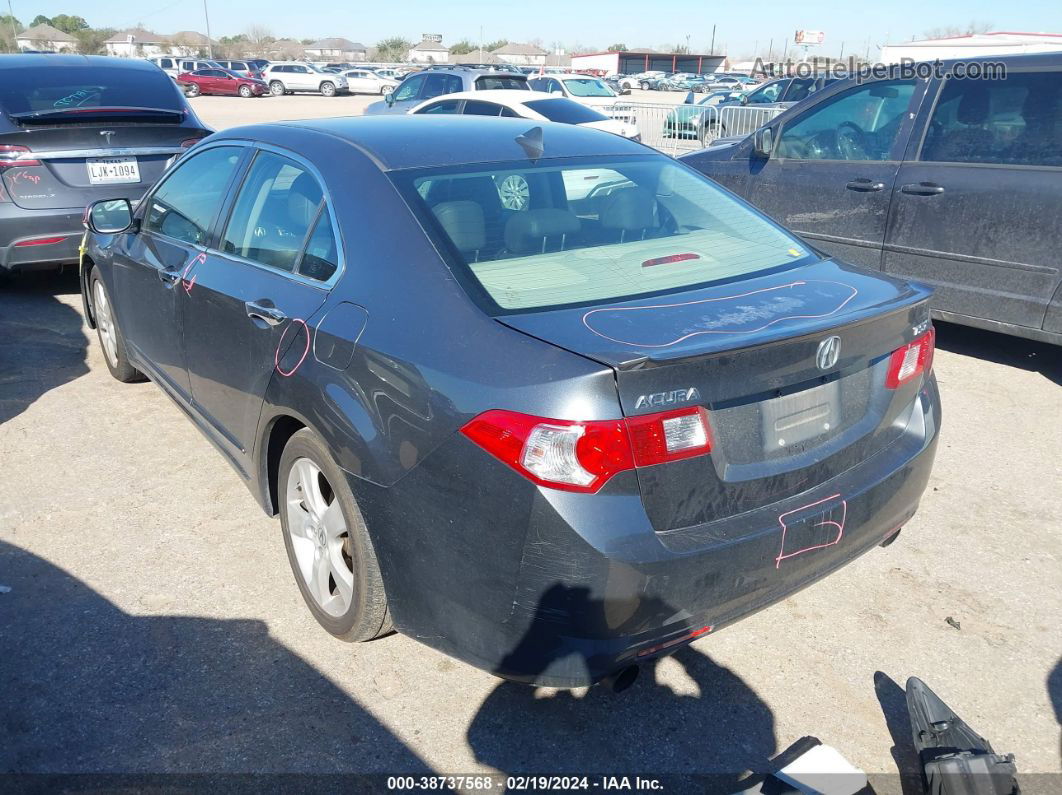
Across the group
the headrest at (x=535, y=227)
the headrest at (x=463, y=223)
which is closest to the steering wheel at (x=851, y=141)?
the headrest at (x=535, y=227)

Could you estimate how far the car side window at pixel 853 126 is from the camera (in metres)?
5.75

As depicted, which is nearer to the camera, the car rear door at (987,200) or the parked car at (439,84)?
the car rear door at (987,200)

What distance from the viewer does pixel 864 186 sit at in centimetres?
572

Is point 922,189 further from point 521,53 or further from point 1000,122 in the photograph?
point 521,53

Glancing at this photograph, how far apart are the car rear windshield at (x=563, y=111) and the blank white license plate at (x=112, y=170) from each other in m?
6.76

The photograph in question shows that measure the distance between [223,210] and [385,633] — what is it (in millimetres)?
1858

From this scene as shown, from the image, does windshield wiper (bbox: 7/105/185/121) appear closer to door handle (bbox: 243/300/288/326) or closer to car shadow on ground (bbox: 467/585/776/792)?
door handle (bbox: 243/300/288/326)

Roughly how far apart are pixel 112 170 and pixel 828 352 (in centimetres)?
600

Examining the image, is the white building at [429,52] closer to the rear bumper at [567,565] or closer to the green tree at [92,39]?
the green tree at [92,39]

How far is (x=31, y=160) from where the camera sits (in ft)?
20.7

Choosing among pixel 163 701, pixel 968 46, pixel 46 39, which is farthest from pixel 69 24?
pixel 163 701

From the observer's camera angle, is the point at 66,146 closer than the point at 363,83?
Yes

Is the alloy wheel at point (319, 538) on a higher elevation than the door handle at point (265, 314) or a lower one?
lower

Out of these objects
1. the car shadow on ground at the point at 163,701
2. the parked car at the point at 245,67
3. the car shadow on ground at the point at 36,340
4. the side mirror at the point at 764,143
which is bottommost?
the car shadow on ground at the point at 36,340
